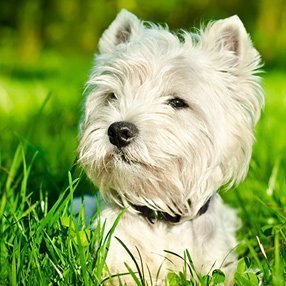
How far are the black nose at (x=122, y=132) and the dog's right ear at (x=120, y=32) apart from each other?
0.90 meters

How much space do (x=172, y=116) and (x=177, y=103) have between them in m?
0.14

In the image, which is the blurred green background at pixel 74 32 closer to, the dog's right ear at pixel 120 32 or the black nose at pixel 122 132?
the dog's right ear at pixel 120 32

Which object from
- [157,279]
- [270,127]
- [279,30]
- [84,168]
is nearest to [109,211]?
[84,168]

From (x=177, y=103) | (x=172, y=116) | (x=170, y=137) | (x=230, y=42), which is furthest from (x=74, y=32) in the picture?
(x=170, y=137)

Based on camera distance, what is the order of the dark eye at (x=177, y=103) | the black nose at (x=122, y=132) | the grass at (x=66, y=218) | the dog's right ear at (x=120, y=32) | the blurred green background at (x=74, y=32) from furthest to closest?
the blurred green background at (x=74, y=32) < the dog's right ear at (x=120, y=32) < the dark eye at (x=177, y=103) < the black nose at (x=122, y=132) < the grass at (x=66, y=218)

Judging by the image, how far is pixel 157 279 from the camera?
12.0ft

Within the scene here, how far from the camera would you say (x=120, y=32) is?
4535 mm

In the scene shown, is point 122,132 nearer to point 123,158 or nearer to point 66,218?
point 123,158

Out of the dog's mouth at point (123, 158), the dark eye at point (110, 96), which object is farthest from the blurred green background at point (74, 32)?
the dog's mouth at point (123, 158)

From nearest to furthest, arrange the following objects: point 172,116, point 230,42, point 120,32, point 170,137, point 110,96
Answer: point 170,137 → point 172,116 → point 110,96 → point 230,42 → point 120,32

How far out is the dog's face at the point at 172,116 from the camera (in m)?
3.74

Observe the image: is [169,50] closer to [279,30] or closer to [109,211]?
[109,211]

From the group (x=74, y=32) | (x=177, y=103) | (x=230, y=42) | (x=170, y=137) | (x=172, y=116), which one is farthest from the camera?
(x=74, y=32)

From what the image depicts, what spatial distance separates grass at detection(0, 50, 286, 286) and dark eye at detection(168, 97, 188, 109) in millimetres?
660
